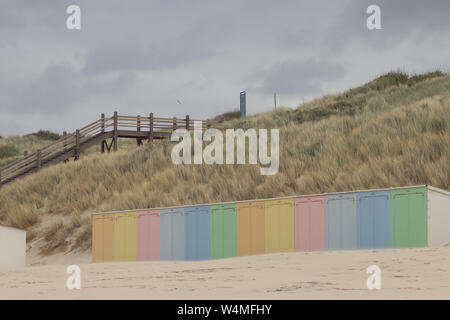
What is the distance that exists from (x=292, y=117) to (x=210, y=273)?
2552 centimetres

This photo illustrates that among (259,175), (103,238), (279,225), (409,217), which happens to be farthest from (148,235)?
(409,217)

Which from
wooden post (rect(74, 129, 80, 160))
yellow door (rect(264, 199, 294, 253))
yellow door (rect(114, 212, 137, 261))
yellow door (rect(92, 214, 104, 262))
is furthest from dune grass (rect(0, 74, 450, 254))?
yellow door (rect(264, 199, 294, 253))

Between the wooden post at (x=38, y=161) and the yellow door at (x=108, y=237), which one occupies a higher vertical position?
the wooden post at (x=38, y=161)

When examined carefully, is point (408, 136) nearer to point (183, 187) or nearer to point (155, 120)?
point (183, 187)

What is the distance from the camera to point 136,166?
32406 mm

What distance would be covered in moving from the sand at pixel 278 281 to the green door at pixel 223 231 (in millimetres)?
4064

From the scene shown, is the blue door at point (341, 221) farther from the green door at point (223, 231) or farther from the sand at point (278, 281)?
the green door at point (223, 231)

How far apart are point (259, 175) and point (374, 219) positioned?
1030 centimetres

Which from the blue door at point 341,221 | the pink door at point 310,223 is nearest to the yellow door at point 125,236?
the pink door at point 310,223

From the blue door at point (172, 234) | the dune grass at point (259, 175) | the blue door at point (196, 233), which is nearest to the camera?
the blue door at point (196, 233)

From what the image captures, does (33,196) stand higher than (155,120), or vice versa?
(155,120)

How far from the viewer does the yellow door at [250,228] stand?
1828 centimetres

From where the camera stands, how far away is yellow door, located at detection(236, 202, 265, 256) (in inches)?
720
